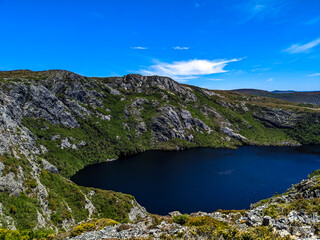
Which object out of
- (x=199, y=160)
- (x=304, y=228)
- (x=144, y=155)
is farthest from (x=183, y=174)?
(x=304, y=228)

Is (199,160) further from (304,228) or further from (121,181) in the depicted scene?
(304,228)

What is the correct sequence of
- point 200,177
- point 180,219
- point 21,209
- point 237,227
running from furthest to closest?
1. point 200,177
2. point 21,209
3. point 180,219
4. point 237,227

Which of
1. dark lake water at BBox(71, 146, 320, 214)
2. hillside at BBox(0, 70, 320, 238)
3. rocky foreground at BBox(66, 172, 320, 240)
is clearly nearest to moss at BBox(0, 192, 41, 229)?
hillside at BBox(0, 70, 320, 238)

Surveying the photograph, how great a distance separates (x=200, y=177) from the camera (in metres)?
111

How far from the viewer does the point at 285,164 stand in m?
136

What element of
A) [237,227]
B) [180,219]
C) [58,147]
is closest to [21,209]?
[180,219]

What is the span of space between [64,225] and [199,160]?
11953 cm

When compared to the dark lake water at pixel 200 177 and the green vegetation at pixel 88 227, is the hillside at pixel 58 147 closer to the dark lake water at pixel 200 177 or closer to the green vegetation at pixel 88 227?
the green vegetation at pixel 88 227

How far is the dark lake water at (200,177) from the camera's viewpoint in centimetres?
8281

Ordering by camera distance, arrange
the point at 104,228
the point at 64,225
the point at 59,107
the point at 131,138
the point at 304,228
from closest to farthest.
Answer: the point at 304,228 → the point at 104,228 → the point at 64,225 → the point at 59,107 → the point at 131,138

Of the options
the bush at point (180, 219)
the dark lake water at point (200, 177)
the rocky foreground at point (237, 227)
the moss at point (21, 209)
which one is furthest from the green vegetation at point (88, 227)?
the dark lake water at point (200, 177)

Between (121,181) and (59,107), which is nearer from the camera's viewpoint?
(121,181)

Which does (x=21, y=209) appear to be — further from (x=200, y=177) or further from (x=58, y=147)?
(x=58, y=147)

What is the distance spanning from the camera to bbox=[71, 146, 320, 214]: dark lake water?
272 ft
